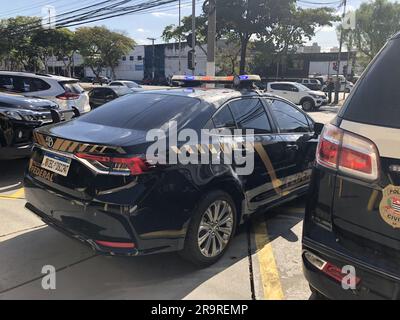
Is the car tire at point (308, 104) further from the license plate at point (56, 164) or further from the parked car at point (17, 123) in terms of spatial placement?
the license plate at point (56, 164)

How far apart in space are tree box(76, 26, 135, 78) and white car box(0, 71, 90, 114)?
5184 cm

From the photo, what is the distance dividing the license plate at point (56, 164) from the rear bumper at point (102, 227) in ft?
0.59

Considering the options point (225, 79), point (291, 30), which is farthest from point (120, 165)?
point (291, 30)

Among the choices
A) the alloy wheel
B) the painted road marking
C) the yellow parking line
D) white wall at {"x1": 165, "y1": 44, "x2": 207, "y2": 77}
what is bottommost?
the yellow parking line

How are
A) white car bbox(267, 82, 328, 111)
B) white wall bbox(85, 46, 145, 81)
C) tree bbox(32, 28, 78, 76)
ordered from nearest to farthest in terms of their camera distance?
1. white car bbox(267, 82, 328, 111)
2. tree bbox(32, 28, 78, 76)
3. white wall bbox(85, 46, 145, 81)

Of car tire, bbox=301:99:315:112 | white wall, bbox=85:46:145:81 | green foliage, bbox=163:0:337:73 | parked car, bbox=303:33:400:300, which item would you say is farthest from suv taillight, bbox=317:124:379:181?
white wall, bbox=85:46:145:81

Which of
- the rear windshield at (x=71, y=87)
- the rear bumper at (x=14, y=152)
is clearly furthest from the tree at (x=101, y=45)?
the rear bumper at (x=14, y=152)

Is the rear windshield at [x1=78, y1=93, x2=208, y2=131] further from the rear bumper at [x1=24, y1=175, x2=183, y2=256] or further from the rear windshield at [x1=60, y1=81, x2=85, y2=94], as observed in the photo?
the rear windshield at [x1=60, y1=81, x2=85, y2=94]

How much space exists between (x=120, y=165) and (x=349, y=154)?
154 cm

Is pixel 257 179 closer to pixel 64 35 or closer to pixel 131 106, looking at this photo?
pixel 131 106

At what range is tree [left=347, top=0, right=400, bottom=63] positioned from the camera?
35469 millimetres

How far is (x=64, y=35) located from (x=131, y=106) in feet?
180

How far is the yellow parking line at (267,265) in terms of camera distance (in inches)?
124
